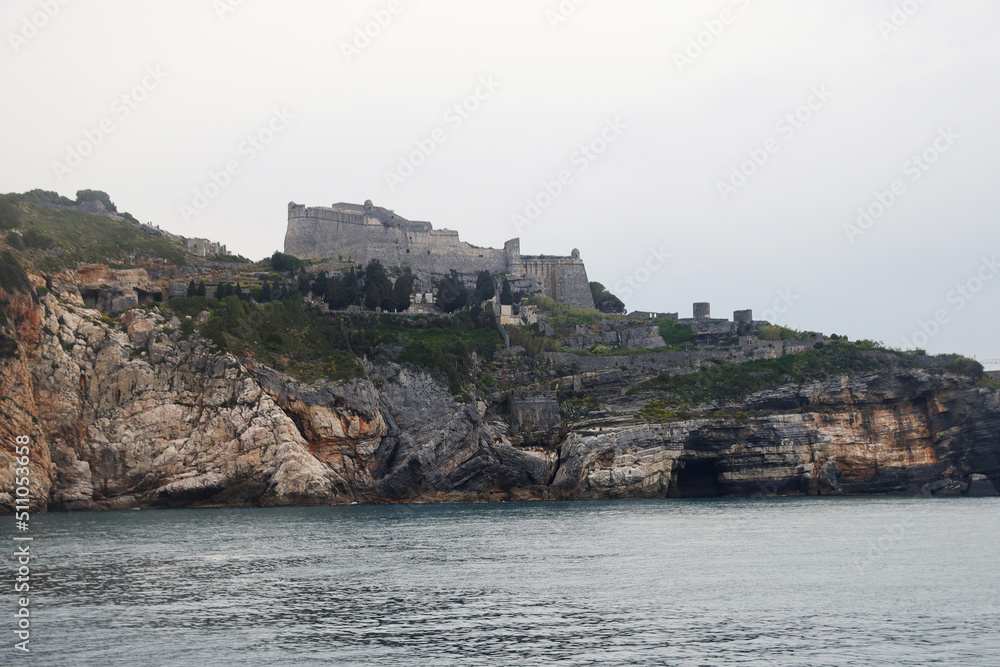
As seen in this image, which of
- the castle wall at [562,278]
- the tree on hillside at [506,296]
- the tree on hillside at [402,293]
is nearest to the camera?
the tree on hillside at [402,293]

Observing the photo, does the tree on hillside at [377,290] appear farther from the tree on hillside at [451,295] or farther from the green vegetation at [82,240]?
the green vegetation at [82,240]

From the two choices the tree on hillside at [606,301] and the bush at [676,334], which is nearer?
the bush at [676,334]

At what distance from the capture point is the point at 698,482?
7394 cm

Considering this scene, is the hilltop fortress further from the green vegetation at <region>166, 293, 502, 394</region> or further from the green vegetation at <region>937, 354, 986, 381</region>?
the green vegetation at <region>937, 354, 986, 381</region>

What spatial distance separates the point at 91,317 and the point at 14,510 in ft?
47.6

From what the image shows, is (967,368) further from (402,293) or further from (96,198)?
(96,198)

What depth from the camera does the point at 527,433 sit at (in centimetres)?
7094

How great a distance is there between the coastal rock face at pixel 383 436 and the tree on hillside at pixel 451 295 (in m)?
17.2

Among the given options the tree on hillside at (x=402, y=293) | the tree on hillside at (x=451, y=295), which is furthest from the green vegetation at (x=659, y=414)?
the tree on hillside at (x=402, y=293)

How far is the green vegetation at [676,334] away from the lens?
84375 millimetres

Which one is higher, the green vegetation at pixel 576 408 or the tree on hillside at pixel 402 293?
the tree on hillside at pixel 402 293

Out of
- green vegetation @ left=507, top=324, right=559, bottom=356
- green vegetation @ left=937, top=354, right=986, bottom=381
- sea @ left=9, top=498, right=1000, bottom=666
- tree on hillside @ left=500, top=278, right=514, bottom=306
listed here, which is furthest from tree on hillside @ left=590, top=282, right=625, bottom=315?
sea @ left=9, top=498, right=1000, bottom=666

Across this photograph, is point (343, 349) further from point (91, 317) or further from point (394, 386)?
point (91, 317)

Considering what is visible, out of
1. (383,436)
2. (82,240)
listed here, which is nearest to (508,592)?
(383,436)
